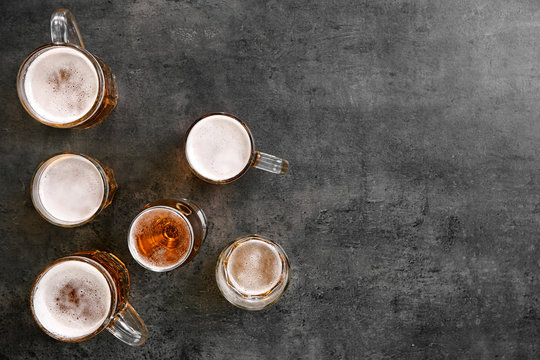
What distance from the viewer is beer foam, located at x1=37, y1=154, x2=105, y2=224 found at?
6.39ft

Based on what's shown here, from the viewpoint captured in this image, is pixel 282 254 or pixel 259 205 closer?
pixel 282 254

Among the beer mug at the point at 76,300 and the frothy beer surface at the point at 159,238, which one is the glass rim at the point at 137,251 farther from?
the beer mug at the point at 76,300

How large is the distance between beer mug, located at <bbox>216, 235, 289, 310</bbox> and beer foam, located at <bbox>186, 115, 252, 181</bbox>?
1.12 feet

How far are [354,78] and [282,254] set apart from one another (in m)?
0.96

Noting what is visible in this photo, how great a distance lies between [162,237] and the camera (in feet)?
6.39

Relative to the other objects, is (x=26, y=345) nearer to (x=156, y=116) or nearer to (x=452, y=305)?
(x=156, y=116)

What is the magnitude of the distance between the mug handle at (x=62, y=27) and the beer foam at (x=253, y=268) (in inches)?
48.5

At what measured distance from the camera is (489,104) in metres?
2.18

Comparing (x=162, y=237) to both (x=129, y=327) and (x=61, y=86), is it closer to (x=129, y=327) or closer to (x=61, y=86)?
(x=129, y=327)

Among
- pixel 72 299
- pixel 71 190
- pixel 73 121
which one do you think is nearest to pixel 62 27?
pixel 73 121

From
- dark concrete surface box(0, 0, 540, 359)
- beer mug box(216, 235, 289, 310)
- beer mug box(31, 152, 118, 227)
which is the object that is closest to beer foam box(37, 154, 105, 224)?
beer mug box(31, 152, 118, 227)

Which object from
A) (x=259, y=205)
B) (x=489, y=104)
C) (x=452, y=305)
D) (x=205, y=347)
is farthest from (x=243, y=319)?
(x=489, y=104)

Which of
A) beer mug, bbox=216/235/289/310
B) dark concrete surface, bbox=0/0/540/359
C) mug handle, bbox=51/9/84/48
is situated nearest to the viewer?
mug handle, bbox=51/9/84/48

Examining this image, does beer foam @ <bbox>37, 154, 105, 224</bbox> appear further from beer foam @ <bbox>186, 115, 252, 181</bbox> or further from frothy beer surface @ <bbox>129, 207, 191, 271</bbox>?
beer foam @ <bbox>186, 115, 252, 181</bbox>
